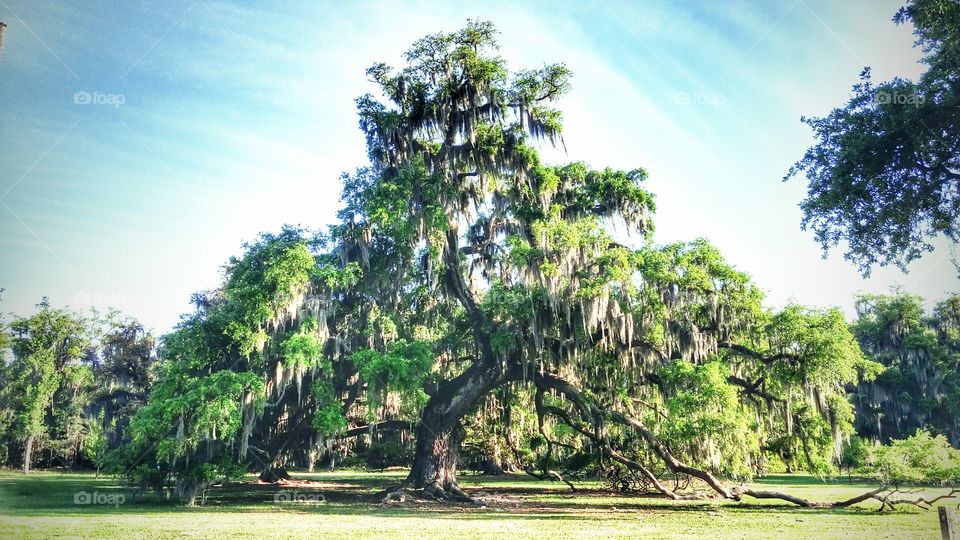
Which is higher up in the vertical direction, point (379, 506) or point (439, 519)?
point (439, 519)

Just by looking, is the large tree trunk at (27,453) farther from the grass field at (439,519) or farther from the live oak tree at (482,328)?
the live oak tree at (482,328)

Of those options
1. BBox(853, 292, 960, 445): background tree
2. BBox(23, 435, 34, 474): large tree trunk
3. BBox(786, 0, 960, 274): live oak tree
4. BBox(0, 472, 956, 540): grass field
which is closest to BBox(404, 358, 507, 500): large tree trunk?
BBox(0, 472, 956, 540): grass field

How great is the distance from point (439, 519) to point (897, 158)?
15543 millimetres

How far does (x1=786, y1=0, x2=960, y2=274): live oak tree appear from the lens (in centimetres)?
1379

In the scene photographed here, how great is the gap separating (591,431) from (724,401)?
301 inches

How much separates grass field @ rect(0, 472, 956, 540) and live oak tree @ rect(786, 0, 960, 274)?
301 inches

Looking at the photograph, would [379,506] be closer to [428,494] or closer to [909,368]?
[428,494]

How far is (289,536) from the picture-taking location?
11.8 meters

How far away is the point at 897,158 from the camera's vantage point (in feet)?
49.5

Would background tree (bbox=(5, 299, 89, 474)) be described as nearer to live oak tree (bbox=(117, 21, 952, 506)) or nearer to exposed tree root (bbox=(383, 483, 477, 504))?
live oak tree (bbox=(117, 21, 952, 506))

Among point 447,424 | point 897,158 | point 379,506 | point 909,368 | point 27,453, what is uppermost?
point 897,158

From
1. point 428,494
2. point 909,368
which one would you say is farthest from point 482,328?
point 909,368

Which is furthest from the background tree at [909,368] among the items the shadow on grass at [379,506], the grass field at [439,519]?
the shadow on grass at [379,506]

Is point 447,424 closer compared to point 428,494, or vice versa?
point 428,494
